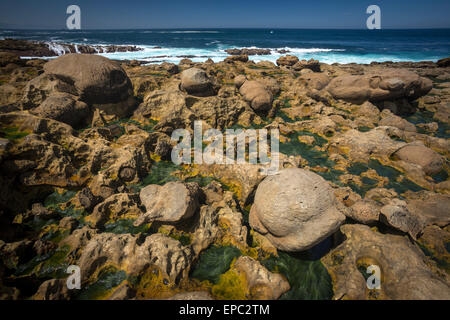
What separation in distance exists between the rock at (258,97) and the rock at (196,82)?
1.80m

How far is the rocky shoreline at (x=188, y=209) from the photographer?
118 inches

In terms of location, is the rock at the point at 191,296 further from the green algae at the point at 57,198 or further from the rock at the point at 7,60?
the rock at the point at 7,60

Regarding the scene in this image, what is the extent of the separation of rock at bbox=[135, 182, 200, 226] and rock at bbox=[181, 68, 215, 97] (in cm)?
559

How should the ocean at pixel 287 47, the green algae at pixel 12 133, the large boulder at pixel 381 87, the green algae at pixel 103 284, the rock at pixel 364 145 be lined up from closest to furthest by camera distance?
the green algae at pixel 103 284, the green algae at pixel 12 133, the rock at pixel 364 145, the large boulder at pixel 381 87, the ocean at pixel 287 47

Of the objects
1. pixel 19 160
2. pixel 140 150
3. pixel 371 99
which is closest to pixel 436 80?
pixel 371 99

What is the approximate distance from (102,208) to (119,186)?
835mm

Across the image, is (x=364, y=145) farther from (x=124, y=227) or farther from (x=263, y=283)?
(x=124, y=227)

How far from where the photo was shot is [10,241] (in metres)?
3.32

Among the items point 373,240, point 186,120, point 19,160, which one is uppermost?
point 186,120

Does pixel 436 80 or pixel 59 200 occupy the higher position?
pixel 436 80

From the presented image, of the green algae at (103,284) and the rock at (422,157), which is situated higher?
the rock at (422,157)

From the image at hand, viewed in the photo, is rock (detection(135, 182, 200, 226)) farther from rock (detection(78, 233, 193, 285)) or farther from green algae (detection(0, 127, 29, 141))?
green algae (detection(0, 127, 29, 141))

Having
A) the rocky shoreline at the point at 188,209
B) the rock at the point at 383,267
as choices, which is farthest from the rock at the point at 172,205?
the rock at the point at 383,267

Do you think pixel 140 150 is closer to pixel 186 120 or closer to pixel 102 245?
pixel 186 120
